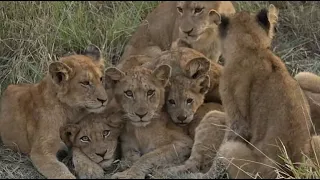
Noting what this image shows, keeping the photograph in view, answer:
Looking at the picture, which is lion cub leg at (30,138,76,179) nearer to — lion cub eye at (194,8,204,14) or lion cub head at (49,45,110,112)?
lion cub head at (49,45,110,112)

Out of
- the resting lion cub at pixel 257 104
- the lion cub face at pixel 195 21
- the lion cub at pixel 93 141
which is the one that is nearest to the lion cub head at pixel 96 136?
the lion cub at pixel 93 141

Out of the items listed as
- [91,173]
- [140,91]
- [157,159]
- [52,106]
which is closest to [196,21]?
[140,91]

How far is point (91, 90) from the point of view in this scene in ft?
20.2

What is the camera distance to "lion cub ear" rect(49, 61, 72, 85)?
20.0 feet

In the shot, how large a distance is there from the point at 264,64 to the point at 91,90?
1.39m

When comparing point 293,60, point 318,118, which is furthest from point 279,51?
point 318,118

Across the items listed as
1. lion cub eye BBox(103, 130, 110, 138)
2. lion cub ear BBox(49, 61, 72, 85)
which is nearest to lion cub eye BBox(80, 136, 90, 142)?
lion cub eye BBox(103, 130, 110, 138)

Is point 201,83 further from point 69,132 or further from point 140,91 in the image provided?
point 69,132

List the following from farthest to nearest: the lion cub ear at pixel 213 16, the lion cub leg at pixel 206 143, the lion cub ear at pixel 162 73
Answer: the lion cub ear at pixel 213 16 → the lion cub ear at pixel 162 73 → the lion cub leg at pixel 206 143

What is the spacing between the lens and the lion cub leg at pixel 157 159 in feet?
19.1

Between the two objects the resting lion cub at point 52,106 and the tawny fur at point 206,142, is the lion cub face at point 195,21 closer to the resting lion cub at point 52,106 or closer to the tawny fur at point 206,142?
the resting lion cub at point 52,106

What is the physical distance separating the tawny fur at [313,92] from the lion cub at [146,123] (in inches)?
38.2

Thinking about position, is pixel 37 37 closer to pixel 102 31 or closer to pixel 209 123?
pixel 102 31

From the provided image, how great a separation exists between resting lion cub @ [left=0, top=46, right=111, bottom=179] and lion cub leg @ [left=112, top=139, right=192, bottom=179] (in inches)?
21.1
